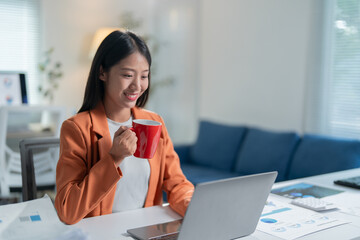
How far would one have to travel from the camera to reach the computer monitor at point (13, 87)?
3.36 m

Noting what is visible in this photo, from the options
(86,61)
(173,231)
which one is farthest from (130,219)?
(86,61)

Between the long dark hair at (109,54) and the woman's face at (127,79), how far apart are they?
0.7 inches

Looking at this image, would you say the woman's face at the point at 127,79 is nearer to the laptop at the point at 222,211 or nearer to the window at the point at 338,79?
the laptop at the point at 222,211

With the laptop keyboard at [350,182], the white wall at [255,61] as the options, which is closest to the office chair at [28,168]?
the laptop keyboard at [350,182]

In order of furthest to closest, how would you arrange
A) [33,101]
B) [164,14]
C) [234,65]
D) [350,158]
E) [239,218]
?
[164,14] < [33,101] < [234,65] < [350,158] < [239,218]

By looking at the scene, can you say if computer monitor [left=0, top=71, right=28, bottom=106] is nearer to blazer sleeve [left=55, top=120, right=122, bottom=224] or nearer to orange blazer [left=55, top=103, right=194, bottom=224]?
orange blazer [left=55, top=103, right=194, bottom=224]

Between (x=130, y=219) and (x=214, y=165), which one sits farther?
(x=214, y=165)

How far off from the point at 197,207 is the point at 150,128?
0.32m

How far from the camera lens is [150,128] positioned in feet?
3.80

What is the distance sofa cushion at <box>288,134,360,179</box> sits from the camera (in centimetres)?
262

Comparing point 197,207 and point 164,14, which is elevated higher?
point 164,14

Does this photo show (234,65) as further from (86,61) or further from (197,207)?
(197,207)

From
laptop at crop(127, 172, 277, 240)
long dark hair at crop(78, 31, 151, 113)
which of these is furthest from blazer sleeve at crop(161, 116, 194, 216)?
long dark hair at crop(78, 31, 151, 113)

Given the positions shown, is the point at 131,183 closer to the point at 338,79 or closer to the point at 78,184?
the point at 78,184
